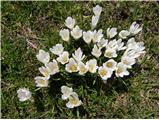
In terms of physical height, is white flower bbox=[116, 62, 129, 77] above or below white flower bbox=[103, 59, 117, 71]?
below

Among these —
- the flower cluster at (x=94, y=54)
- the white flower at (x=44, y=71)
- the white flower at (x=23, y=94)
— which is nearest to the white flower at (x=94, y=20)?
the flower cluster at (x=94, y=54)

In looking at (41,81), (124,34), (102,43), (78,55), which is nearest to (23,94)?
(41,81)

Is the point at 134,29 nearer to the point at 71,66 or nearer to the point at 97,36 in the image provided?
the point at 97,36

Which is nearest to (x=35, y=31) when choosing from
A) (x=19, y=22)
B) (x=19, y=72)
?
(x=19, y=22)

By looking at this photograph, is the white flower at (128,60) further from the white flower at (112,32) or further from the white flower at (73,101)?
the white flower at (73,101)

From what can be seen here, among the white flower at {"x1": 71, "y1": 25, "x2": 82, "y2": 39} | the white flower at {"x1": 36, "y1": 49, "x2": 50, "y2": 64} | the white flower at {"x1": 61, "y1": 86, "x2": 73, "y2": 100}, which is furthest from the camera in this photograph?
the white flower at {"x1": 71, "y1": 25, "x2": 82, "y2": 39}

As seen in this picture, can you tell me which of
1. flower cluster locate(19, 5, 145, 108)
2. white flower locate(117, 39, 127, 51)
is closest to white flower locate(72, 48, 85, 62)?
flower cluster locate(19, 5, 145, 108)

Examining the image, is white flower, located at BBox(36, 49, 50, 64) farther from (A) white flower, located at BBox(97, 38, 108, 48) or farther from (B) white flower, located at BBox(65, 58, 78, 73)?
(A) white flower, located at BBox(97, 38, 108, 48)
